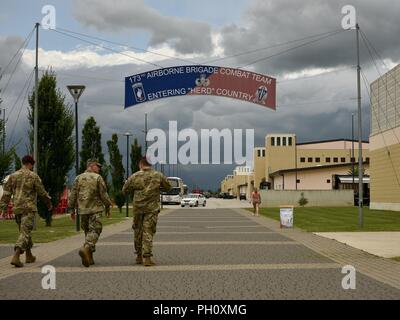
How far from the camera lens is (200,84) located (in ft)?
75.1

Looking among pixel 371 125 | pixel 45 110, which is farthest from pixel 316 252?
pixel 371 125

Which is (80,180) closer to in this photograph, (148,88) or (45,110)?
(148,88)

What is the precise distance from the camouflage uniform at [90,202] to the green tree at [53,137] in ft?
52.9

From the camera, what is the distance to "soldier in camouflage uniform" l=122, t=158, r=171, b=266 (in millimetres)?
11844

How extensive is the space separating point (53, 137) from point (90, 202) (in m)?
17.1

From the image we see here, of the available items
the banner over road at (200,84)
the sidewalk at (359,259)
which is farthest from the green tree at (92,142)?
the sidewalk at (359,259)

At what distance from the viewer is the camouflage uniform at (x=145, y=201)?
1187 cm

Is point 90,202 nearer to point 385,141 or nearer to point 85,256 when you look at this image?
point 85,256

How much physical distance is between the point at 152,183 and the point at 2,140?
916 centimetres

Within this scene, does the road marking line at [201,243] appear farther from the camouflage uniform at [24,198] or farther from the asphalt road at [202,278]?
the camouflage uniform at [24,198]
